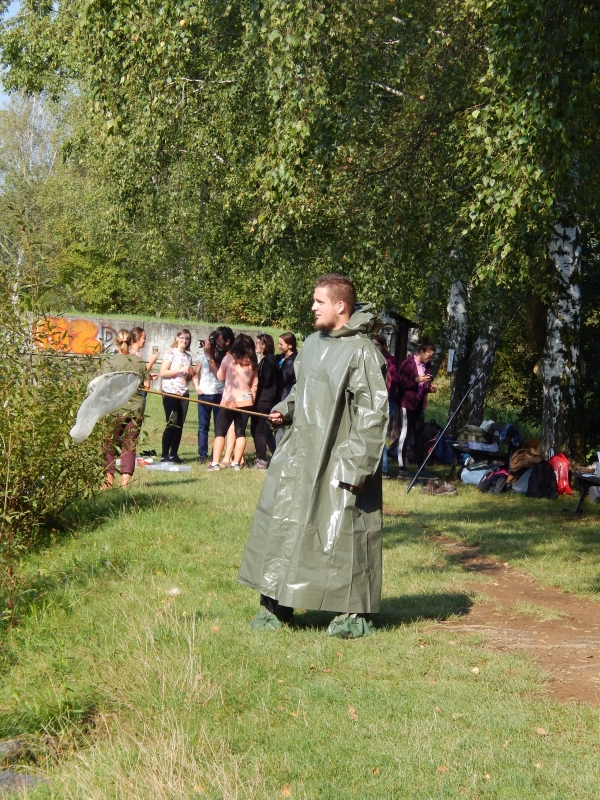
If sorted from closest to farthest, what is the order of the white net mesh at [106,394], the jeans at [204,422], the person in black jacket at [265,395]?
the white net mesh at [106,394], the person in black jacket at [265,395], the jeans at [204,422]

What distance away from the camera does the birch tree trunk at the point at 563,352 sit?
1523 cm

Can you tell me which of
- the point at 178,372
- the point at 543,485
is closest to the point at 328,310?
the point at 543,485

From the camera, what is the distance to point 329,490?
21.5ft

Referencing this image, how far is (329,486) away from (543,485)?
27.9 ft

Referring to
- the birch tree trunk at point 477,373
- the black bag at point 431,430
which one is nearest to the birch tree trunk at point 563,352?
the black bag at point 431,430

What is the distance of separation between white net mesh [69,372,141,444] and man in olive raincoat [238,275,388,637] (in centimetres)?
155

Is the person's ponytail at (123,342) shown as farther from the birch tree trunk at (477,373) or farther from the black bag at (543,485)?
the birch tree trunk at (477,373)

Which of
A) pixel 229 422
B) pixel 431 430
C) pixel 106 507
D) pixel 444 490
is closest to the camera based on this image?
pixel 106 507

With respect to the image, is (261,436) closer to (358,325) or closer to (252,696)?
(358,325)

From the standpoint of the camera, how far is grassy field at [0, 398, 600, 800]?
473cm

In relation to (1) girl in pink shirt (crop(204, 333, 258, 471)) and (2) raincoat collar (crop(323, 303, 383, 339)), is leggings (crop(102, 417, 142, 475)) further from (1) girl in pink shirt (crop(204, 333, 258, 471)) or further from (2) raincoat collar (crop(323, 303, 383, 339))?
(2) raincoat collar (crop(323, 303, 383, 339))

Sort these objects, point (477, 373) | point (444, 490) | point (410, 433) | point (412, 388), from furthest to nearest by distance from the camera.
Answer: point (477, 373) → point (410, 433) → point (412, 388) → point (444, 490)

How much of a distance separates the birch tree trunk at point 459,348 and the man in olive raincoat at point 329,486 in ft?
43.2

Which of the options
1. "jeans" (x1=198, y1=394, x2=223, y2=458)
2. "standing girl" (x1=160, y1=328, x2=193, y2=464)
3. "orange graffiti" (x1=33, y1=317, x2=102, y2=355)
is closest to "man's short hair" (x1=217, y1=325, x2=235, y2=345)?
"standing girl" (x1=160, y1=328, x2=193, y2=464)
